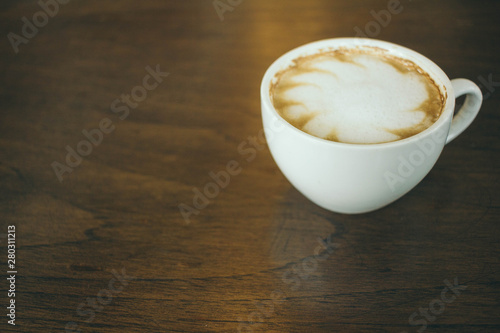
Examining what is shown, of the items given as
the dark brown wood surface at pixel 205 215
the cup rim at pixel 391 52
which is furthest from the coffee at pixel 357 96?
the dark brown wood surface at pixel 205 215

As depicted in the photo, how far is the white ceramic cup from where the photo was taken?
0.53 metres

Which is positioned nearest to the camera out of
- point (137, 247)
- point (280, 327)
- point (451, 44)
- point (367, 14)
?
point (280, 327)

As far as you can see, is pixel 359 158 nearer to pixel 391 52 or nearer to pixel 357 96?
pixel 357 96

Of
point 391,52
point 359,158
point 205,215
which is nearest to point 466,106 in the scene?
point 391,52

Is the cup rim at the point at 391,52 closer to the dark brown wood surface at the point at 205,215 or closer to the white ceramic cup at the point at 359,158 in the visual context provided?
the white ceramic cup at the point at 359,158

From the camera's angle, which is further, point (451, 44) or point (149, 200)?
point (451, 44)

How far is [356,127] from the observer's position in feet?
1.95

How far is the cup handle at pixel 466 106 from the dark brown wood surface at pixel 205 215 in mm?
102

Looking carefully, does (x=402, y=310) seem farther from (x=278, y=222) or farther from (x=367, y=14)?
(x=367, y=14)

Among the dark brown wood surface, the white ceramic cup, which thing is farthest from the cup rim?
the dark brown wood surface

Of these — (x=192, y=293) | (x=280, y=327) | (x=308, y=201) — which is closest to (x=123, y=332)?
(x=192, y=293)

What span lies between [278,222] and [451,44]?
71 cm

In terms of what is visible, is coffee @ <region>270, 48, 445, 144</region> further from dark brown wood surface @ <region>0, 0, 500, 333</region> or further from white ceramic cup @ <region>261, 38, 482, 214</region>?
dark brown wood surface @ <region>0, 0, 500, 333</region>

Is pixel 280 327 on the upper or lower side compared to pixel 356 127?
lower
